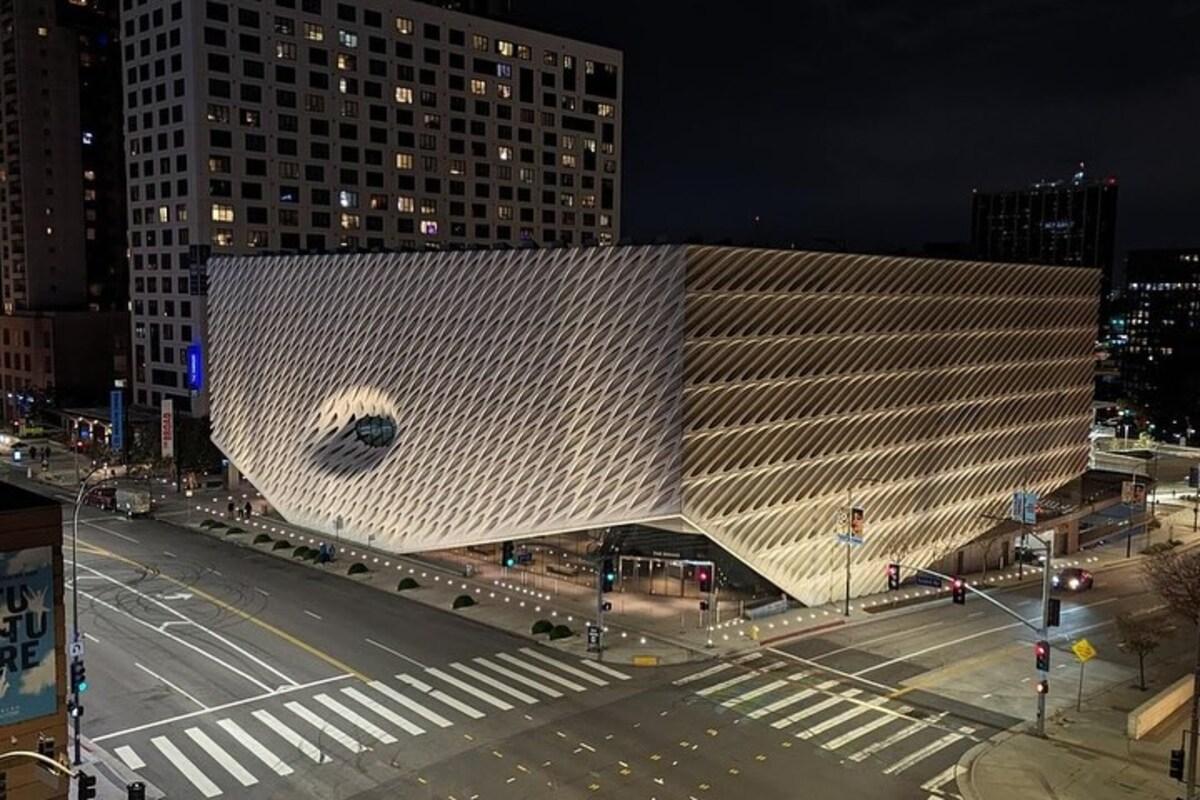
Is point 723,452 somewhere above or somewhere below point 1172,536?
above

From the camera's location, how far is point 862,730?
32688 mm

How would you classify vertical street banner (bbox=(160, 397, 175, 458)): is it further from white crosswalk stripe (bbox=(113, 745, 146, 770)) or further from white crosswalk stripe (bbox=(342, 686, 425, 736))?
white crosswalk stripe (bbox=(113, 745, 146, 770))

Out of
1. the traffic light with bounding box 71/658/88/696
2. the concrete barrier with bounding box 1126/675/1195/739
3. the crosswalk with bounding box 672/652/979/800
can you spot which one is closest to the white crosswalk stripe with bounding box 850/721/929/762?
the crosswalk with bounding box 672/652/979/800

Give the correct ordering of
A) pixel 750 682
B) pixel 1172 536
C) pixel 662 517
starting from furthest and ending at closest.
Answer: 1. pixel 1172 536
2. pixel 662 517
3. pixel 750 682

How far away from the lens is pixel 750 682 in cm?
3734

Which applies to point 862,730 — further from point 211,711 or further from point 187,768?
point 211,711

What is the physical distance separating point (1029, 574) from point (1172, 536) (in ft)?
63.2

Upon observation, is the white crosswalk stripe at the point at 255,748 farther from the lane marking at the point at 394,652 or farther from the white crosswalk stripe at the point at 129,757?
the lane marking at the point at 394,652

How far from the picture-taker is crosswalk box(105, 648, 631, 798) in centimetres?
2900

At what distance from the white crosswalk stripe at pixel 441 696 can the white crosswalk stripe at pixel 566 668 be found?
5121 mm

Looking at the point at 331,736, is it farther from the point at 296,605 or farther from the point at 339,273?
the point at 339,273

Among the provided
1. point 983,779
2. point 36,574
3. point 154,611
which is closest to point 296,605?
point 154,611

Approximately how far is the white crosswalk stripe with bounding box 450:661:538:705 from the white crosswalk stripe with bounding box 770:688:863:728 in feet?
28.4

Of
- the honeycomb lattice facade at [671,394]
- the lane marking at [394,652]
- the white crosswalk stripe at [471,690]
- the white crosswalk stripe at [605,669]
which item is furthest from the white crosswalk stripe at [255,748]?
the honeycomb lattice facade at [671,394]
